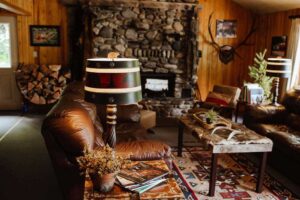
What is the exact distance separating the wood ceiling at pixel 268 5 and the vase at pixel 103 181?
4.99 meters

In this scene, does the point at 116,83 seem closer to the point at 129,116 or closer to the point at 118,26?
the point at 129,116

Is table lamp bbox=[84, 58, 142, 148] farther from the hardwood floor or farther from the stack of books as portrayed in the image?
the hardwood floor

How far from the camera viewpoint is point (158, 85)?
6.34m

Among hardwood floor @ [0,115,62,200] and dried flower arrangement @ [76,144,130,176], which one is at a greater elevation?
dried flower arrangement @ [76,144,130,176]

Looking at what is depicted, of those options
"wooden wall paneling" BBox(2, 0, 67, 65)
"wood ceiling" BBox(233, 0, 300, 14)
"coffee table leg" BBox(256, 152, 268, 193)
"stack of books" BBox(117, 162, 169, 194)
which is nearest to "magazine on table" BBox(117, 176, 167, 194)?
"stack of books" BBox(117, 162, 169, 194)

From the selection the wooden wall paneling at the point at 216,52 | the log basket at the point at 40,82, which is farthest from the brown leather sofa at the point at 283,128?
the log basket at the point at 40,82

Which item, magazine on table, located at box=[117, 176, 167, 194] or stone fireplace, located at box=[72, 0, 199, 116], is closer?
magazine on table, located at box=[117, 176, 167, 194]

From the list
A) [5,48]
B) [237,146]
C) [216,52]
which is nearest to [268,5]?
[216,52]

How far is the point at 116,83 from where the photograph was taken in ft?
5.84

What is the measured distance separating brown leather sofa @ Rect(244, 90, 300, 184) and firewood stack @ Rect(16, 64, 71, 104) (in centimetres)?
382

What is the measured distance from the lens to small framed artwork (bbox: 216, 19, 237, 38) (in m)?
6.74

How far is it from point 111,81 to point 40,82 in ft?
15.4

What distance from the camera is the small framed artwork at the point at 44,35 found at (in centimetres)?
629

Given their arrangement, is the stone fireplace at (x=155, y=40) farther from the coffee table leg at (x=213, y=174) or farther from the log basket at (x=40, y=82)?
the coffee table leg at (x=213, y=174)
